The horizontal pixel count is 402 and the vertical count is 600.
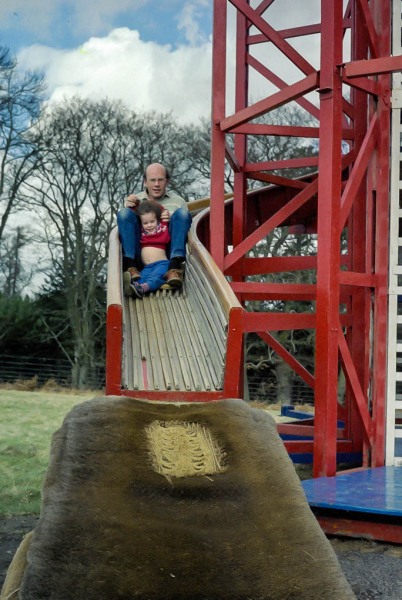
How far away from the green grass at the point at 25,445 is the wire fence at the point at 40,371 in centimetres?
838

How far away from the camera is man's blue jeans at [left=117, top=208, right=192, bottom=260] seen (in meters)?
7.05

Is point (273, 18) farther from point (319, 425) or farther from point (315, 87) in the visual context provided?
point (319, 425)

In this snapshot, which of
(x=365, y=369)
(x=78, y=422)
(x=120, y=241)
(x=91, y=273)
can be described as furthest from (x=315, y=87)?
(x=91, y=273)

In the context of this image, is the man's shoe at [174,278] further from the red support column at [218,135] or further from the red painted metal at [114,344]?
the red painted metal at [114,344]

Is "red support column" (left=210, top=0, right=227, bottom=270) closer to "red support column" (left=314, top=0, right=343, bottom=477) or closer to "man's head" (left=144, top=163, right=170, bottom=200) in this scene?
"man's head" (left=144, top=163, right=170, bottom=200)

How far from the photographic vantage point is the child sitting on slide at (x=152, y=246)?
6.92 metres

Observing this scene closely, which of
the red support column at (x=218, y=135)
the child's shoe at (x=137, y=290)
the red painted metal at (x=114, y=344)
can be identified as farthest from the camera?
the red support column at (x=218, y=135)


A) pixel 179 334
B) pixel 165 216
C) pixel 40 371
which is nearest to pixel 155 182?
pixel 165 216

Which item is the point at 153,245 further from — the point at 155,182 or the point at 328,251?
the point at 328,251

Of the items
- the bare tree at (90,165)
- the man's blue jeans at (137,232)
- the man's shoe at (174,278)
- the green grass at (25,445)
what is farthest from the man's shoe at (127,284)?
the bare tree at (90,165)

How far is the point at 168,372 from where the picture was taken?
568cm

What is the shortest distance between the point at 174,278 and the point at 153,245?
0.63 metres

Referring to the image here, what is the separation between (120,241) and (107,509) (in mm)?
4162

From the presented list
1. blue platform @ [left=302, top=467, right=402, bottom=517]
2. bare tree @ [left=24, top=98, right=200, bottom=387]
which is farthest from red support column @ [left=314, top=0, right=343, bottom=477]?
bare tree @ [left=24, top=98, right=200, bottom=387]
